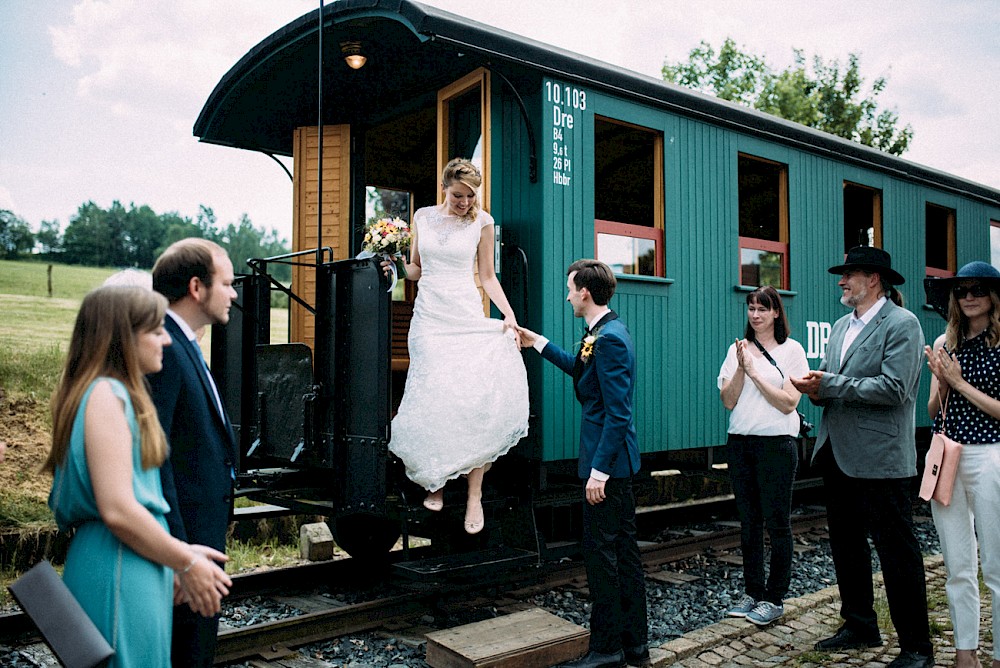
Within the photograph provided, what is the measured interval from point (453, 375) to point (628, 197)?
2237 mm

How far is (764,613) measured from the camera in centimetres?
489

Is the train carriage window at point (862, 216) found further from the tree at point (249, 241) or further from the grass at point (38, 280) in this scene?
the tree at point (249, 241)

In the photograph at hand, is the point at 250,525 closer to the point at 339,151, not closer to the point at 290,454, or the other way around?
the point at 290,454

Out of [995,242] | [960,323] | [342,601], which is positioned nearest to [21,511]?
[342,601]

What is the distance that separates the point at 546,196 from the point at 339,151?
259 cm

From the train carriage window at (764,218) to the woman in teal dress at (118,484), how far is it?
5694 mm

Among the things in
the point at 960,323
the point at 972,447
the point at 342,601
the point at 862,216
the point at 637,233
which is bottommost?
the point at 342,601

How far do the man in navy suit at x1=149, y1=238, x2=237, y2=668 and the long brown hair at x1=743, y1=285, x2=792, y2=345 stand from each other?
3.29m

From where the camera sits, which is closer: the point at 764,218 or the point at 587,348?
the point at 587,348

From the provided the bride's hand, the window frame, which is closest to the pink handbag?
the bride's hand

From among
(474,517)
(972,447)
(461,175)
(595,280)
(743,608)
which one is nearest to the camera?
(972,447)

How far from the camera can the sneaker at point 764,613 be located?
4.86 metres

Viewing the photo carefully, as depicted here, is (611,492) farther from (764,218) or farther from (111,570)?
(764,218)

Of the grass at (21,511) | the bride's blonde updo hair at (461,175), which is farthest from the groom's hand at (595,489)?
the grass at (21,511)
